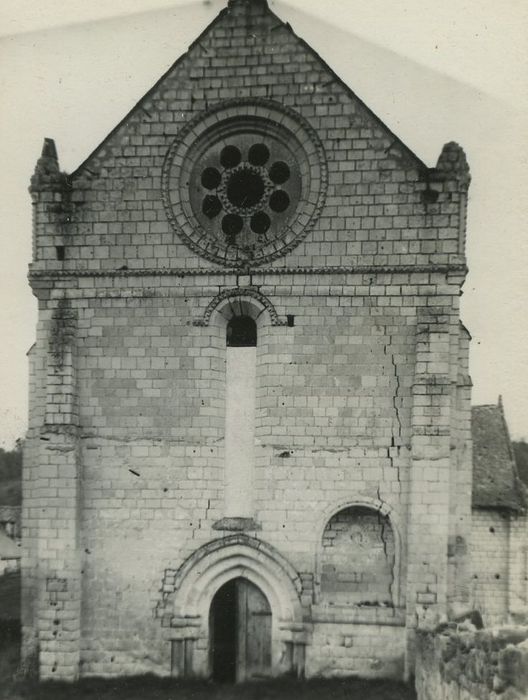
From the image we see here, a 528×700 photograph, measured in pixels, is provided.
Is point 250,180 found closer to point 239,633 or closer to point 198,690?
point 239,633

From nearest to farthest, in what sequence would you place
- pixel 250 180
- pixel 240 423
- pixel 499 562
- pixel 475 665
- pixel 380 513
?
pixel 475 665, pixel 380 513, pixel 240 423, pixel 250 180, pixel 499 562

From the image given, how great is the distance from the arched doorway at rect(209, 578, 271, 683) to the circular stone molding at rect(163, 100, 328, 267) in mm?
5945

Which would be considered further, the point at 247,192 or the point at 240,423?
the point at 247,192

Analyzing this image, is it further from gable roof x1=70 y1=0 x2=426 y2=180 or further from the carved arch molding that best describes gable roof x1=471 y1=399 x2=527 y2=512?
gable roof x1=70 y1=0 x2=426 y2=180

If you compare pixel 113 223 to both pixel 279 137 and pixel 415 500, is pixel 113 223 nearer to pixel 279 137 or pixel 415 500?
pixel 279 137

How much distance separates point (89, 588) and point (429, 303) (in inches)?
310

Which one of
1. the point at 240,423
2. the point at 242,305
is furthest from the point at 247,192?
the point at 240,423

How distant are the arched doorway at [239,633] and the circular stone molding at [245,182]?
5.94m

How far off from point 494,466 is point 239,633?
1392cm

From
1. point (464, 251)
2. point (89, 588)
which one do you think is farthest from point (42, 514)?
point (464, 251)

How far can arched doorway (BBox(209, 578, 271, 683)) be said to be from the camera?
1192cm

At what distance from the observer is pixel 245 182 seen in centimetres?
1259

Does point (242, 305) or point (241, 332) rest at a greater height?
point (242, 305)

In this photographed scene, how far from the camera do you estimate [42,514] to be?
12.0 m
